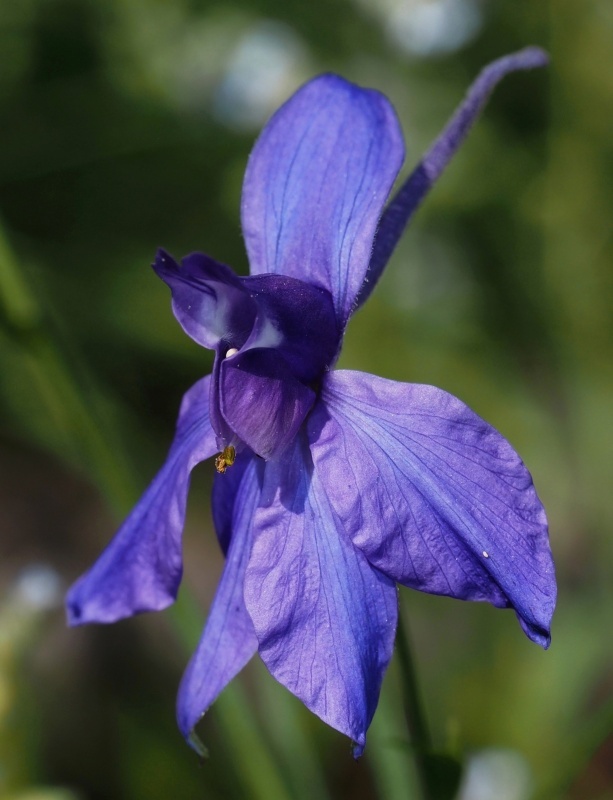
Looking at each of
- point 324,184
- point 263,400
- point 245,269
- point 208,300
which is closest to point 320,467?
point 263,400

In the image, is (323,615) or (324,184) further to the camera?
(324,184)

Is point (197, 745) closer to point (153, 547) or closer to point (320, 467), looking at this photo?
point (153, 547)

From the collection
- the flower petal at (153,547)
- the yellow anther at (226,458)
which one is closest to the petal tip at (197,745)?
the flower petal at (153,547)

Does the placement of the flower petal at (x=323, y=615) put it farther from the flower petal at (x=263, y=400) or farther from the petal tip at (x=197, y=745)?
the petal tip at (x=197, y=745)

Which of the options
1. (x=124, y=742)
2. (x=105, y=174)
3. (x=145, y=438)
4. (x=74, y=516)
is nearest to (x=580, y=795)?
(x=124, y=742)

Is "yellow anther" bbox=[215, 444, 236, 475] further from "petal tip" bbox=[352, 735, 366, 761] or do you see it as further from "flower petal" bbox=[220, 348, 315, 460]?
"petal tip" bbox=[352, 735, 366, 761]

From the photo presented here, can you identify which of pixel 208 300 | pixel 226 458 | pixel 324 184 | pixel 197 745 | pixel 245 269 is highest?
pixel 245 269
